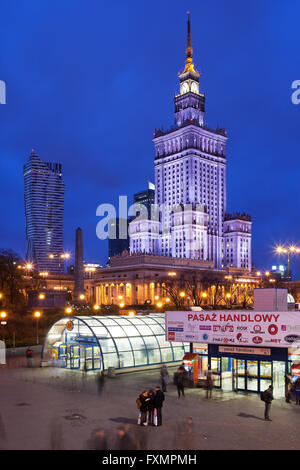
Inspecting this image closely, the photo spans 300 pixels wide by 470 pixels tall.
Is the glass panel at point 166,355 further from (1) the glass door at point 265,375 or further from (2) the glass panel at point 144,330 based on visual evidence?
(1) the glass door at point 265,375

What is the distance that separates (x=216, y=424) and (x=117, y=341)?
16042mm

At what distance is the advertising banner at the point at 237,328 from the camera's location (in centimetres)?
2548

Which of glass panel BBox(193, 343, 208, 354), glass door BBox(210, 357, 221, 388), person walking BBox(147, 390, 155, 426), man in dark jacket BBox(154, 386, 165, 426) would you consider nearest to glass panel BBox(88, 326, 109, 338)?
glass panel BBox(193, 343, 208, 354)

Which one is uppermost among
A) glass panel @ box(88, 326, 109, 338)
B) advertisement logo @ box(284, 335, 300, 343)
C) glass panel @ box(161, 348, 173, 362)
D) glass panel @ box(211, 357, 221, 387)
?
advertisement logo @ box(284, 335, 300, 343)

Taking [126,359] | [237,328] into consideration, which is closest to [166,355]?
[126,359]

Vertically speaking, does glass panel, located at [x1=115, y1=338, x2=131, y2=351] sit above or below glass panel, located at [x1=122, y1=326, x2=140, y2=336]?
below

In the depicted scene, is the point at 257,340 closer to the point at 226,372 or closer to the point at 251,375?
the point at 251,375

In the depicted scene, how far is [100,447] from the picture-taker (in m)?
16.3

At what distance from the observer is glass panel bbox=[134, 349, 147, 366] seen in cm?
3569

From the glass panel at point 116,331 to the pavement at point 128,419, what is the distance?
4778 mm

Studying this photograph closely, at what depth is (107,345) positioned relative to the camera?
3431 centimetres

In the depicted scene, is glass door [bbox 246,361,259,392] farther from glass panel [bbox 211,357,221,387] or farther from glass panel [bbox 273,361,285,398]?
glass panel [bbox 211,357,221,387]

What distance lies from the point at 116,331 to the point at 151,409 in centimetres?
1632

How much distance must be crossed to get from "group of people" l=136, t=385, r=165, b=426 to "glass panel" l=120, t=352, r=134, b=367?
15066 mm
